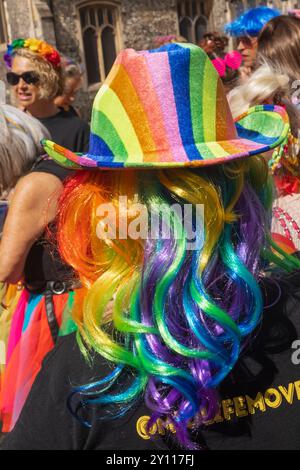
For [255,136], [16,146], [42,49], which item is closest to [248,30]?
[42,49]

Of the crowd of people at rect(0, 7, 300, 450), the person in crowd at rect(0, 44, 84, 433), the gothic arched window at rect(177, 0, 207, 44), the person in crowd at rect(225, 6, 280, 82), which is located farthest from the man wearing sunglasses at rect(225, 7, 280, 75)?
the gothic arched window at rect(177, 0, 207, 44)

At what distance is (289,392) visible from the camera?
3.21 ft

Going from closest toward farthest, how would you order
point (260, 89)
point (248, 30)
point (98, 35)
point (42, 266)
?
point (42, 266) < point (260, 89) < point (248, 30) < point (98, 35)

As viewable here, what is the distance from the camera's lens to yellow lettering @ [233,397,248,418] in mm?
970

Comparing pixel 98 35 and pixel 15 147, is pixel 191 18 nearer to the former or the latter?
pixel 98 35

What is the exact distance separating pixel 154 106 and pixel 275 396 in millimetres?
596

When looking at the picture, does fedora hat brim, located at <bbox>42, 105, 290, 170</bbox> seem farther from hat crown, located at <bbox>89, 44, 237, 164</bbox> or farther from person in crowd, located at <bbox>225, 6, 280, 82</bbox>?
person in crowd, located at <bbox>225, 6, 280, 82</bbox>

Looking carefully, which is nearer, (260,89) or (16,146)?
(16,146)

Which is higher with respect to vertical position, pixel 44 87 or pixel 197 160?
pixel 197 160

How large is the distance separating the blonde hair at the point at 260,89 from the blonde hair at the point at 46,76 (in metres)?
1.71

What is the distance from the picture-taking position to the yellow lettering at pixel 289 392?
98 cm

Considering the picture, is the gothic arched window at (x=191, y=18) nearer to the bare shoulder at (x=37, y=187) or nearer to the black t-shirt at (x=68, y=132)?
the black t-shirt at (x=68, y=132)
